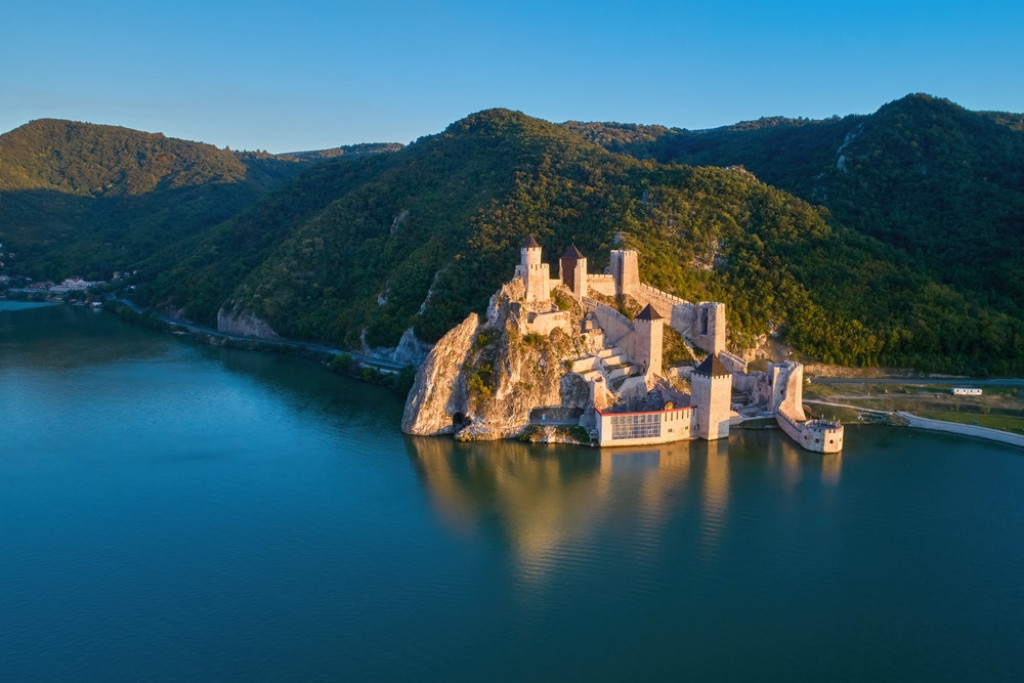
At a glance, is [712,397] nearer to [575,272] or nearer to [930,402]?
[575,272]

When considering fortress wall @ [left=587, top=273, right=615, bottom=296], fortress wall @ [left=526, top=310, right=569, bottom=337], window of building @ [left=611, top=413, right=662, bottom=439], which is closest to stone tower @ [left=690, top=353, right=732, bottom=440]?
window of building @ [left=611, top=413, right=662, bottom=439]

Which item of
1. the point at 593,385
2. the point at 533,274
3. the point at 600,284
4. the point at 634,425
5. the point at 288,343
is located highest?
the point at 533,274

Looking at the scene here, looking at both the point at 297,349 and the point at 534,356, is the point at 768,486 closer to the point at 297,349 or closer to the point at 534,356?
the point at 534,356

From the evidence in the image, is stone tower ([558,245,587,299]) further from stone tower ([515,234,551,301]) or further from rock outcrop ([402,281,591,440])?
rock outcrop ([402,281,591,440])

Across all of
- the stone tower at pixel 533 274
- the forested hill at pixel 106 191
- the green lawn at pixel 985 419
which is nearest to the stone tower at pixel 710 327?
the stone tower at pixel 533 274

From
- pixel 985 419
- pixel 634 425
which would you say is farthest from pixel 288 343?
pixel 985 419

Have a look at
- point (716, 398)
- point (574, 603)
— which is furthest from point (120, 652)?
point (716, 398)
